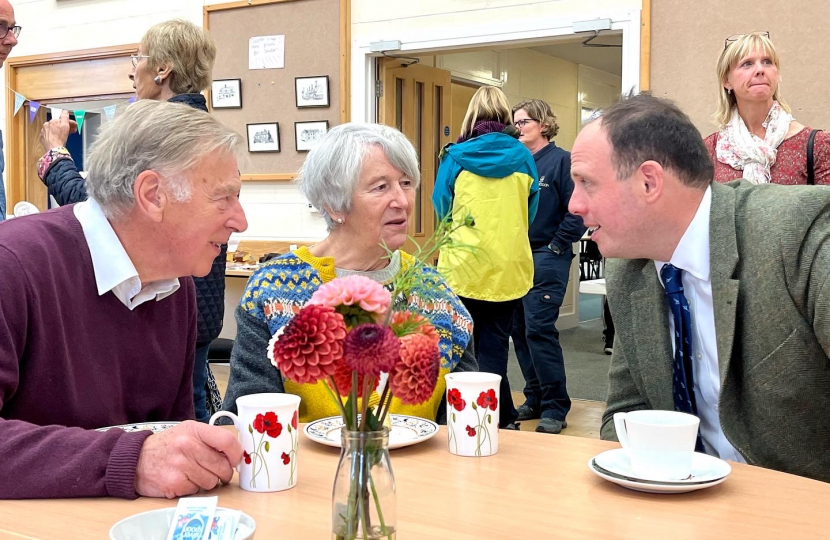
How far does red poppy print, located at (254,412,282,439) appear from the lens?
1.19 m

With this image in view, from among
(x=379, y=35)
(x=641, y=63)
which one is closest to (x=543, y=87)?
(x=379, y=35)

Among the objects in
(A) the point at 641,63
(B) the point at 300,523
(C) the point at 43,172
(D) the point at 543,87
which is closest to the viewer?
(B) the point at 300,523

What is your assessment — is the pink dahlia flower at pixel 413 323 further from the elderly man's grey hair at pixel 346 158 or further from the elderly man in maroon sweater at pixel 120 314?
the elderly man's grey hair at pixel 346 158

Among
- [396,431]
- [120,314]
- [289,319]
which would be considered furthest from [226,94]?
[396,431]

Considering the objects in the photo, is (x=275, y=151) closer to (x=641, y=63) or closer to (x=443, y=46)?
(x=443, y=46)

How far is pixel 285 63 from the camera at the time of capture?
588 cm

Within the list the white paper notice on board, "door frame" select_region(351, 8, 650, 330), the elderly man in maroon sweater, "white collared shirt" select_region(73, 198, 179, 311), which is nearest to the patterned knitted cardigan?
the elderly man in maroon sweater

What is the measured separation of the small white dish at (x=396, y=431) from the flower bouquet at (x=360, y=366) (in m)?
0.52

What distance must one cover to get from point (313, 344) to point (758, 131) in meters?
2.88

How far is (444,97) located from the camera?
6.70 metres

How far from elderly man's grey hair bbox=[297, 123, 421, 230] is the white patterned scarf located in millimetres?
1608

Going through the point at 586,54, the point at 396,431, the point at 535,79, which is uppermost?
the point at 586,54

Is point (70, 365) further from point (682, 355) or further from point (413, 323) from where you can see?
point (682, 355)

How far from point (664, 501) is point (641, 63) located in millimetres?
3931
